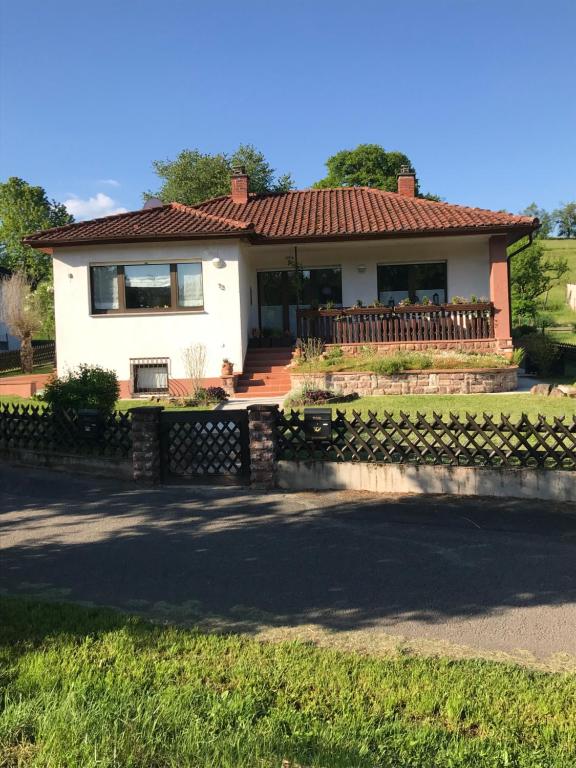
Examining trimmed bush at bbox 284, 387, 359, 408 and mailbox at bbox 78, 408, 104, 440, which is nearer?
mailbox at bbox 78, 408, 104, 440

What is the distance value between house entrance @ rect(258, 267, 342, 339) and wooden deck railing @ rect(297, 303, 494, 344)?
8.85ft

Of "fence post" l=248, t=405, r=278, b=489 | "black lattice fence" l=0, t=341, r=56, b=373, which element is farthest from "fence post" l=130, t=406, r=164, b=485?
"black lattice fence" l=0, t=341, r=56, b=373

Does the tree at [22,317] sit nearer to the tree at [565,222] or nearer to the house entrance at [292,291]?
the house entrance at [292,291]

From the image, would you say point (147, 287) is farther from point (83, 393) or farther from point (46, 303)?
point (46, 303)

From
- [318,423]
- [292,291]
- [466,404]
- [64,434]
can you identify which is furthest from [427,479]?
[292,291]

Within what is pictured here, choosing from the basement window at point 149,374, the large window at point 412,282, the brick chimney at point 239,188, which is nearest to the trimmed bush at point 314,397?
the basement window at point 149,374

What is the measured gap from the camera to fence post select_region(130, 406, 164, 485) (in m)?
8.47

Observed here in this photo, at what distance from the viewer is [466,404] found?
12.9m

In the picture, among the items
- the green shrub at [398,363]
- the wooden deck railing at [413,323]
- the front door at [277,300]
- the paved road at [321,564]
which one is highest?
the front door at [277,300]

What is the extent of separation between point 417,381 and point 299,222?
25.1ft

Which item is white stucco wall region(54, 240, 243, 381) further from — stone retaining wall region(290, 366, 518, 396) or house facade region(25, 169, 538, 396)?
stone retaining wall region(290, 366, 518, 396)

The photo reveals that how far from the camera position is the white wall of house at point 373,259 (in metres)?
19.8

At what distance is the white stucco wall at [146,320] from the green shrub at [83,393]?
607 centimetres

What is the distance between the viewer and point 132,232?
17.5 metres
